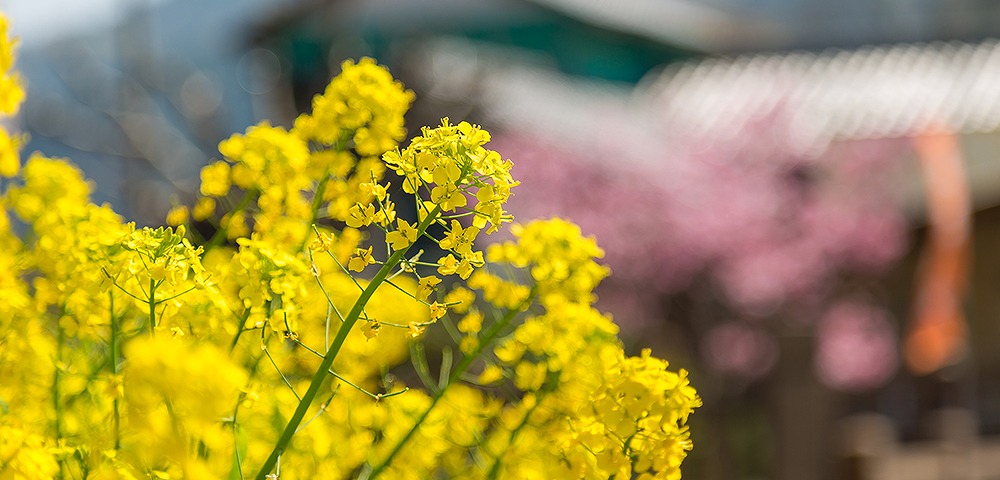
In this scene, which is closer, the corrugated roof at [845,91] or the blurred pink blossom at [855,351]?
the blurred pink blossom at [855,351]

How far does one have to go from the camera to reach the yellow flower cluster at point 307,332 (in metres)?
0.79

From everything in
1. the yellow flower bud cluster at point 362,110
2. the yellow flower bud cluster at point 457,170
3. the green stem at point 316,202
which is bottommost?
the yellow flower bud cluster at point 457,170

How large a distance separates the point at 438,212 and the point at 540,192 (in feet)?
18.4

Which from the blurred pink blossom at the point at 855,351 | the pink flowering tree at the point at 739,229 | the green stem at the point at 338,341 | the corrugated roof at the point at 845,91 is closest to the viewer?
the green stem at the point at 338,341

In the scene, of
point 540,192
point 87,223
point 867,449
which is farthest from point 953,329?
point 87,223

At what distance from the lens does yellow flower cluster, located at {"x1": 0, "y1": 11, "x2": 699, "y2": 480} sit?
790 millimetres

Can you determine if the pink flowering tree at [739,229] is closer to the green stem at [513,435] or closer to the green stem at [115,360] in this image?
the green stem at [513,435]

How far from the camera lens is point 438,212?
2.58 ft

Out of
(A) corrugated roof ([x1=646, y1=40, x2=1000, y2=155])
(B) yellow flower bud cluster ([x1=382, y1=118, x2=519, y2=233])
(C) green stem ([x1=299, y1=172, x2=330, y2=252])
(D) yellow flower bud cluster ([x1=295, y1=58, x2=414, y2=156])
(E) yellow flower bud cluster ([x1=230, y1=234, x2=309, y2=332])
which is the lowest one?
(E) yellow flower bud cluster ([x1=230, y1=234, x2=309, y2=332])

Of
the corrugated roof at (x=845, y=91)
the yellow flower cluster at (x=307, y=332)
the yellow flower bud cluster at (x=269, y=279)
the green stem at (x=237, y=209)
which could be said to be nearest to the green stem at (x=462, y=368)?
the yellow flower cluster at (x=307, y=332)

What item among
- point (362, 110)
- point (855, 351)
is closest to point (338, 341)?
point (362, 110)

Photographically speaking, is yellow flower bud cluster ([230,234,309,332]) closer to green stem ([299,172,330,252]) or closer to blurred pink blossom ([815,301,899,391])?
green stem ([299,172,330,252])

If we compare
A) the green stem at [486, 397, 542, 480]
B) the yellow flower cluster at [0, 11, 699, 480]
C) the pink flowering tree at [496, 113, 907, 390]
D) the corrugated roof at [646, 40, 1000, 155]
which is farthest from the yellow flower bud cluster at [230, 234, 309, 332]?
the corrugated roof at [646, 40, 1000, 155]

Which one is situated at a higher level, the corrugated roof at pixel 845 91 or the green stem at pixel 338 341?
the corrugated roof at pixel 845 91
